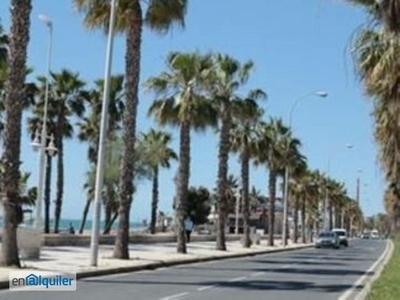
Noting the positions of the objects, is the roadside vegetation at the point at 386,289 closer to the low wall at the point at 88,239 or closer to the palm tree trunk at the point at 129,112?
the palm tree trunk at the point at 129,112

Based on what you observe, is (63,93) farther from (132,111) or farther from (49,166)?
(132,111)

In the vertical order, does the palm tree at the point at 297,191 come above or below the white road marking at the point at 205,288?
above

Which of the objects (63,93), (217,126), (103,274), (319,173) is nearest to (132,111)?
(103,274)

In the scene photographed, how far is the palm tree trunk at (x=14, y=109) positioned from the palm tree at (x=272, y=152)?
41.0m

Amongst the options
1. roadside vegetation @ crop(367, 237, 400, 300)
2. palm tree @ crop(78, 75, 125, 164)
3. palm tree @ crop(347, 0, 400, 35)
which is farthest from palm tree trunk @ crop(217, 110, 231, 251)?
palm tree @ crop(347, 0, 400, 35)

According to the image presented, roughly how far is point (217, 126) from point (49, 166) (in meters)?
21.5

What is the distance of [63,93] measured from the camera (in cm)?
6188

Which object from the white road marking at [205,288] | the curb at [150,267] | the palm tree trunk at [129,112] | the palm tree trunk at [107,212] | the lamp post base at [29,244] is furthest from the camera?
the palm tree trunk at [107,212]

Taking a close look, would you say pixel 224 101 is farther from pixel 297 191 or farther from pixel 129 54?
pixel 297 191

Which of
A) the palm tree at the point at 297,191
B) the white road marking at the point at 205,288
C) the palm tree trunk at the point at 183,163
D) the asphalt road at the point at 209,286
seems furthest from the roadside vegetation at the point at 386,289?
the palm tree at the point at 297,191

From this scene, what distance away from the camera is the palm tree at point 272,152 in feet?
216

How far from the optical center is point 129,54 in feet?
109

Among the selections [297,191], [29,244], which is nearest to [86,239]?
[29,244]

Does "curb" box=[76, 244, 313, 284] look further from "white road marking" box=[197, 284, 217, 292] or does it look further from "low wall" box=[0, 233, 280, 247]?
"low wall" box=[0, 233, 280, 247]
